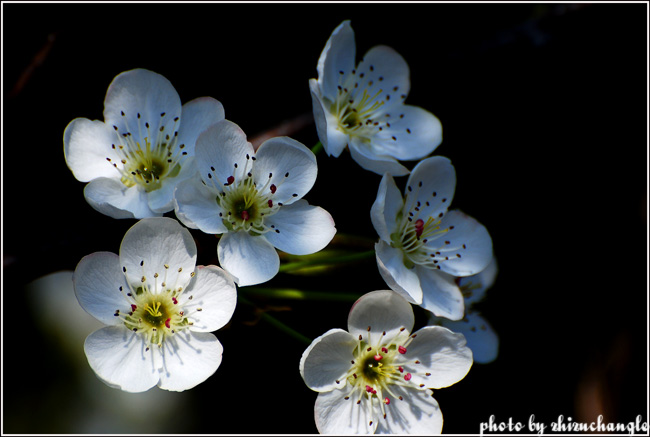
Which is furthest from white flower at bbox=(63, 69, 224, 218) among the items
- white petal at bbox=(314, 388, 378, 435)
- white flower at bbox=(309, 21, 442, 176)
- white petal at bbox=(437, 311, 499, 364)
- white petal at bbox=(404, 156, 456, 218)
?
white petal at bbox=(437, 311, 499, 364)

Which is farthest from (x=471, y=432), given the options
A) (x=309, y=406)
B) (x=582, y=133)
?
(x=582, y=133)

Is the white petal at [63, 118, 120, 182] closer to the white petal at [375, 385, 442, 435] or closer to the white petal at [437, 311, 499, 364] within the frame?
Answer: the white petal at [375, 385, 442, 435]

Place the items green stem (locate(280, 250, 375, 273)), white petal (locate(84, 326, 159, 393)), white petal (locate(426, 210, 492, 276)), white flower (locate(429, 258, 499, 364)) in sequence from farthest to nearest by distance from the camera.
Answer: white flower (locate(429, 258, 499, 364)) → white petal (locate(426, 210, 492, 276)) → green stem (locate(280, 250, 375, 273)) → white petal (locate(84, 326, 159, 393))

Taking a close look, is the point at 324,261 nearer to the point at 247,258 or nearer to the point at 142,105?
the point at 247,258

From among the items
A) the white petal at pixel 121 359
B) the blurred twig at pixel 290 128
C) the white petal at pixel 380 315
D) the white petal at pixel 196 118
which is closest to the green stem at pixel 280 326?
the white petal at pixel 380 315

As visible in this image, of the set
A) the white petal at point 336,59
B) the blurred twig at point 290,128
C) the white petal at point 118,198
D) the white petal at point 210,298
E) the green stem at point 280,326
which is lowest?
the green stem at point 280,326

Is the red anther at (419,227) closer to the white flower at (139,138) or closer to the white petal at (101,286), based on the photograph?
the white flower at (139,138)

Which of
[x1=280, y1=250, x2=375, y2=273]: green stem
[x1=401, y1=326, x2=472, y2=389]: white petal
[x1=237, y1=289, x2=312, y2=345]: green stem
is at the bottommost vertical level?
[x1=401, y1=326, x2=472, y2=389]: white petal
